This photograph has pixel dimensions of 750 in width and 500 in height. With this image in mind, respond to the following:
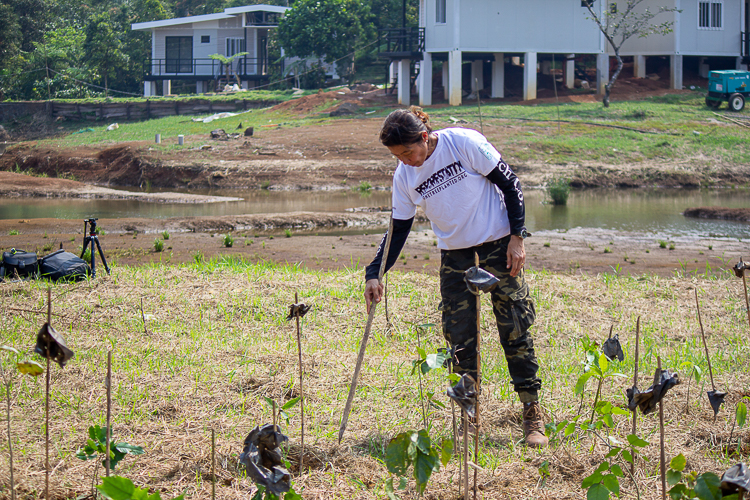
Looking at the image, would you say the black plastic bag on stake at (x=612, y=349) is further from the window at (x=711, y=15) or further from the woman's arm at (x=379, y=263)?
the window at (x=711, y=15)

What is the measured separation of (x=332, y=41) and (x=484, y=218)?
33288mm

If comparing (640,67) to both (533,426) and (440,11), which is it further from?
(533,426)

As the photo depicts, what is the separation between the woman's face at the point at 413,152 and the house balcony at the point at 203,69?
123 feet

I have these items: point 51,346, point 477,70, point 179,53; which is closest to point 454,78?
point 477,70

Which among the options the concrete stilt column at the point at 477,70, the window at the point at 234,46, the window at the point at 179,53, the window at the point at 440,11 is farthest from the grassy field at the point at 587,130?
the window at the point at 234,46

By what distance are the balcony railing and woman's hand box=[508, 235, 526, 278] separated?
3781cm

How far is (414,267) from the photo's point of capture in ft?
27.5

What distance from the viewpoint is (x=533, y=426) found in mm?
3275

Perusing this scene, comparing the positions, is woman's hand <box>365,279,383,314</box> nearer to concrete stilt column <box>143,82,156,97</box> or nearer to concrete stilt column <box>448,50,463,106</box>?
concrete stilt column <box>448,50,463,106</box>

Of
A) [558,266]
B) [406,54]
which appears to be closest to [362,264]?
[558,266]

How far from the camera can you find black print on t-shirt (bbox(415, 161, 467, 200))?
10.8 feet

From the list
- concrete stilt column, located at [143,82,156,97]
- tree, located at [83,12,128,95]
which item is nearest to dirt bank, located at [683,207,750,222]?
tree, located at [83,12,128,95]

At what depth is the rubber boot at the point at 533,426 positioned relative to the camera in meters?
3.21

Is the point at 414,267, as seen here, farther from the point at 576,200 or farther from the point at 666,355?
the point at 576,200
